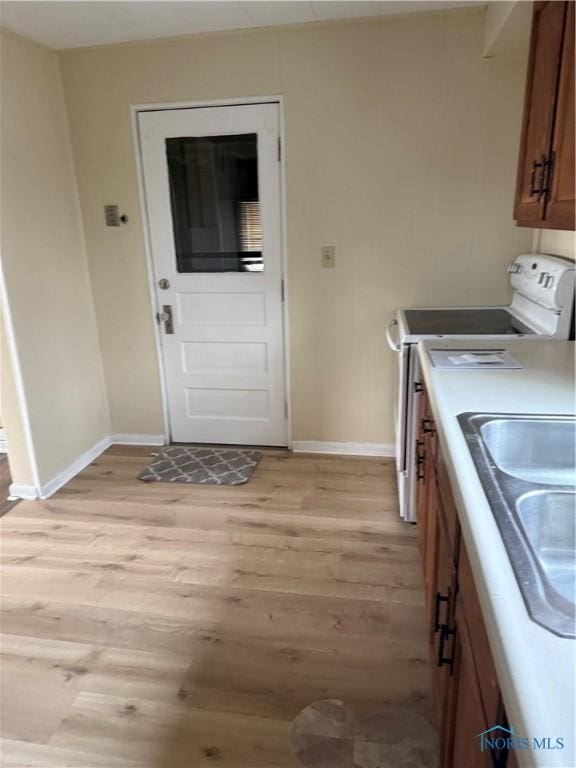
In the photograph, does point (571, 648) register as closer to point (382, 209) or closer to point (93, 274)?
point (382, 209)

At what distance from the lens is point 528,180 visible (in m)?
1.99

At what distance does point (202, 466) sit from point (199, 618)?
1.32m

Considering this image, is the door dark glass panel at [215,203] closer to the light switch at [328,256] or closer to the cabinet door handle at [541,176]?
the light switch at [328,256]

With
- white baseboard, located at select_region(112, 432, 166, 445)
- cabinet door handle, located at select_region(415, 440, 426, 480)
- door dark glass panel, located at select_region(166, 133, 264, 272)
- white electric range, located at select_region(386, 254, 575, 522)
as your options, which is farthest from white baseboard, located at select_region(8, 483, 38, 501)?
cabinet door handle, located at select_region(415, 440, 426, 480)

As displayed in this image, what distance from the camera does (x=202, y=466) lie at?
3.35 m

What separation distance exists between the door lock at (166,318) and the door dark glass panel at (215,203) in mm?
265

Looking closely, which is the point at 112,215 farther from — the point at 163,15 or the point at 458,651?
the point at 458,651

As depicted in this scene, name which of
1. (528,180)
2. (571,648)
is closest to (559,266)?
(528,180)

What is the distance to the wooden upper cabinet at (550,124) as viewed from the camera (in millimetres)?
1594

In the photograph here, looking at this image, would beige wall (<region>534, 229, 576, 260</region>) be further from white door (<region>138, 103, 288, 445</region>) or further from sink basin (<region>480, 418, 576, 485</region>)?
white door (<region>138, 103, 288, 445</region>)

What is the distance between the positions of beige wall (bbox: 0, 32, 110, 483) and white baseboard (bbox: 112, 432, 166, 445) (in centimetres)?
26

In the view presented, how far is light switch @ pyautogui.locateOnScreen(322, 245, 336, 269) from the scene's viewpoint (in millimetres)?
3125

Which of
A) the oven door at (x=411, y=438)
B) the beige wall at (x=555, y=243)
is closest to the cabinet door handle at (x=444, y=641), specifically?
the oven door at (x=411, y=438)

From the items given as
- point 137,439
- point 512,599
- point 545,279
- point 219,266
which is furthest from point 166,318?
point 512,599
